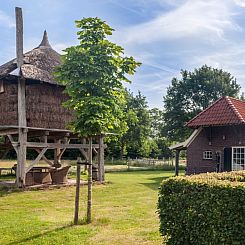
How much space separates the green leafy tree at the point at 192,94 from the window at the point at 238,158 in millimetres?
26110

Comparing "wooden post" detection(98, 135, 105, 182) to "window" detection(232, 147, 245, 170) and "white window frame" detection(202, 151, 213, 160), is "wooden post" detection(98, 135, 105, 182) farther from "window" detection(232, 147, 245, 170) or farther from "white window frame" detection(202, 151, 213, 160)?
"window" detection(232, 147, 245, 170)

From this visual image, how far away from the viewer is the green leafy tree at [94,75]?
8.92 m

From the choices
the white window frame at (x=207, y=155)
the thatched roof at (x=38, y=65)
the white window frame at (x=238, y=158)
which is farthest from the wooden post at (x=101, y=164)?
the white window frame at (x=238, y=158)

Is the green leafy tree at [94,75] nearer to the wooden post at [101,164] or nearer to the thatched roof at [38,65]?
the thatched roof at [38,65]

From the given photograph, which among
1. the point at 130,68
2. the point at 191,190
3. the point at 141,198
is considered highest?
the point at 130,68

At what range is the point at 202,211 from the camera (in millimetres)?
5605

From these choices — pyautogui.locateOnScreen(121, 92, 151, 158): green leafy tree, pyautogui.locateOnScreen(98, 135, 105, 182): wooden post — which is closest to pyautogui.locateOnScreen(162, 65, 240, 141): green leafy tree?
pyautogui.locateOnScreen(121, 92, 151, 158): green leafy tree

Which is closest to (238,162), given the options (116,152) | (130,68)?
(130,68)

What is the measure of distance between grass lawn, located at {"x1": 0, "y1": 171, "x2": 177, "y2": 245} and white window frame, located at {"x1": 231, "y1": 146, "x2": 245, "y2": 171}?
7.73 m

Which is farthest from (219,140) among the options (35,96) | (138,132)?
(138,132)

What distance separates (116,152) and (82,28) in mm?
46693

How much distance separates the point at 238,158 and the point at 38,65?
12466 millimetres

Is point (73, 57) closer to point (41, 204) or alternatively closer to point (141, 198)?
point (41, 204)

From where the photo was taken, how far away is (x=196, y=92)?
4925cm
